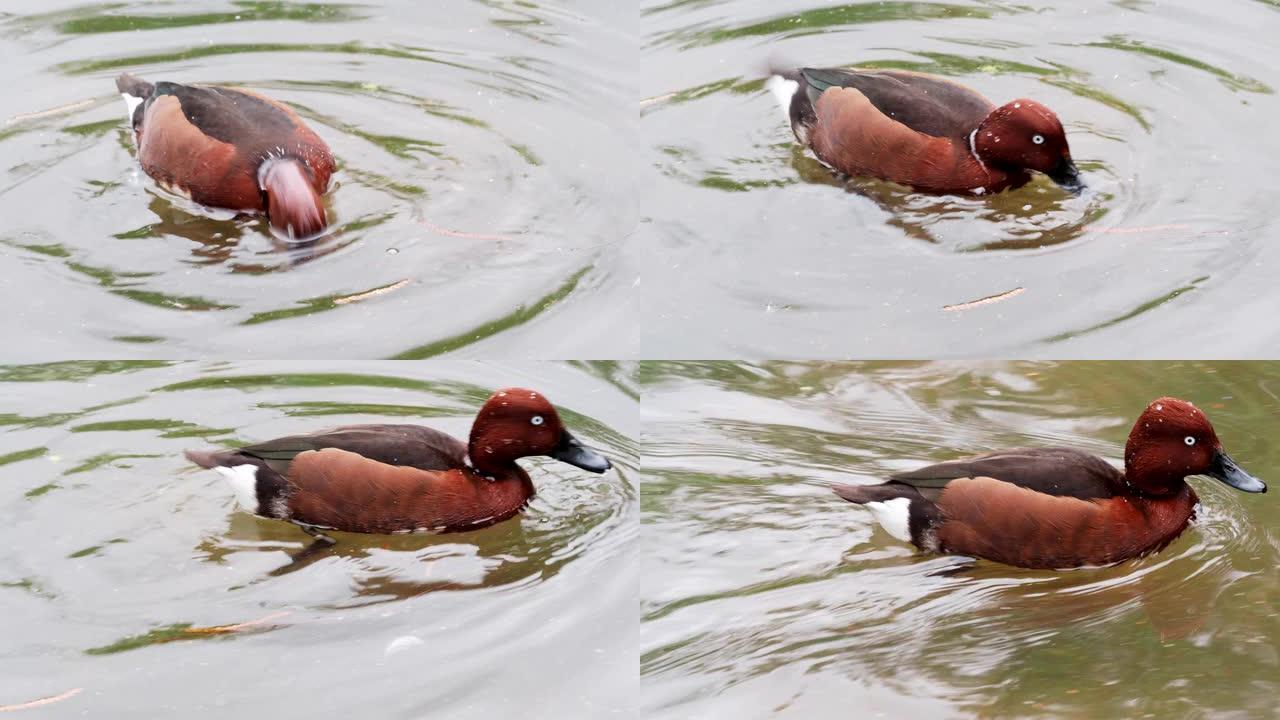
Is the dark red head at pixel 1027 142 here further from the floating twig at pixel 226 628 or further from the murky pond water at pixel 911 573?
the floating twig at pixel 226 628

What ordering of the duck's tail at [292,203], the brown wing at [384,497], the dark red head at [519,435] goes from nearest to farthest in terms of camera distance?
the brown wing at [384,497]
the dark red head at [519,435]
the duck's tail at [292,203]

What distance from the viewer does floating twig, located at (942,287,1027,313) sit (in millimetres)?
7090

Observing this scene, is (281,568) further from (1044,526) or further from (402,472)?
(1044,526)

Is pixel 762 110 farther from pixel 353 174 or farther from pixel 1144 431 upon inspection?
pixel 1144 431

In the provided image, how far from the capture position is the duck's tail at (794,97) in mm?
8281

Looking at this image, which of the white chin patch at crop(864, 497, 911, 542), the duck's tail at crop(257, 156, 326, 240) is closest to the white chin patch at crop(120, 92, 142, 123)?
the duck's tail at crop(257, 156, 326, 240)

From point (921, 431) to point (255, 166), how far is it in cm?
346

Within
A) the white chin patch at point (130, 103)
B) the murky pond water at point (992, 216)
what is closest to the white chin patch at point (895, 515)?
the murky pond water at point (992, 216)

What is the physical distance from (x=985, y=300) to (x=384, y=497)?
2866 millimetres

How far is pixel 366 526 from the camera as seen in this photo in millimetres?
6680

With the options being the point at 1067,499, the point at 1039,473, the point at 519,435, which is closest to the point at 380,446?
the point at 519,435

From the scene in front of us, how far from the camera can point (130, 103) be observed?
8.62 meters

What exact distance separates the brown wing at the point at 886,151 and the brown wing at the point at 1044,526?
6.35ft

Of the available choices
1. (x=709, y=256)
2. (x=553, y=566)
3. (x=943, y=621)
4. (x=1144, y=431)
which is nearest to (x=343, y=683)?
(x=553, y=566)
